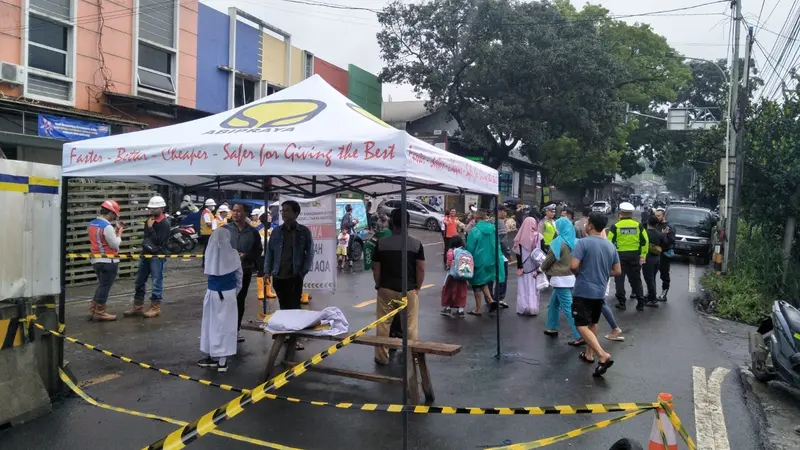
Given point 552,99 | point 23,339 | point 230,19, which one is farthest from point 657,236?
point 552,99

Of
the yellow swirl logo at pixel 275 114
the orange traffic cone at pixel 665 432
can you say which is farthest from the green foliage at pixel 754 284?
the yellow swirl logo at pixel 275 114

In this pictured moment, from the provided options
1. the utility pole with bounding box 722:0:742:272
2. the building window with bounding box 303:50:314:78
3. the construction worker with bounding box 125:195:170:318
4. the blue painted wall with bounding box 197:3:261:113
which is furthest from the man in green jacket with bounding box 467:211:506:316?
the building window with bounding box 303:50:314:78

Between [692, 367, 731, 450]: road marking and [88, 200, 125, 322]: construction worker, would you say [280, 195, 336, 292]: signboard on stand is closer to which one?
[88, 200, 125, 322]: construction worker

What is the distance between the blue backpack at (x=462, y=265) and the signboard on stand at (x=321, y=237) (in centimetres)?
207

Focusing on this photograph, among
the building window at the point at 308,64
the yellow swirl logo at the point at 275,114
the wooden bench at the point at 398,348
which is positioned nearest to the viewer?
the wooden bench at the point at 398,348

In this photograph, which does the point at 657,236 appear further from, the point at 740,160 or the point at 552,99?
the point at 552,99

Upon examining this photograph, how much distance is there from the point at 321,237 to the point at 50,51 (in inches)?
464

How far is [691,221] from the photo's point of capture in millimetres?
19531

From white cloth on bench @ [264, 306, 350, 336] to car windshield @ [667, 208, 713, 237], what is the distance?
16.4 meters

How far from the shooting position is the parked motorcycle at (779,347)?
221 inches

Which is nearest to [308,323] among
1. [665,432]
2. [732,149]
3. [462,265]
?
[665,432]

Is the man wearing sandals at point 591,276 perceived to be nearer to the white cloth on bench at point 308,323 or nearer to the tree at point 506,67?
the white cloth on bench at point 308,323

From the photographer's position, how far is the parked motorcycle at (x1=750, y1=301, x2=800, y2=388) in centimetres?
562

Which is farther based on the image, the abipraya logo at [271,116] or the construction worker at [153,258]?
the construction worker at [153,258]
